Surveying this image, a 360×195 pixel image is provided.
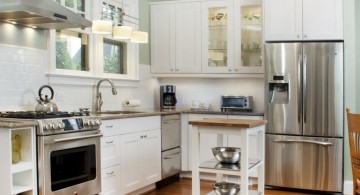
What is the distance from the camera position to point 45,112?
3.52 meters

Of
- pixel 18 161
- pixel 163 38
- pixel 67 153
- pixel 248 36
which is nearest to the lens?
pixel 18 161

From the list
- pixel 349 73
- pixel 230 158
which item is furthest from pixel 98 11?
pixel 349 73

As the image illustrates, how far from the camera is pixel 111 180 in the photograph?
3.89 meters

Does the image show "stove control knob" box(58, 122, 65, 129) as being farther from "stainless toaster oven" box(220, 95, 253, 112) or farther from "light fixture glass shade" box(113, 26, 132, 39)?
"stainless toaster oven" box(220, 95, 253, 112)

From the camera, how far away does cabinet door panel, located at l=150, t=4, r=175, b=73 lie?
18.6 feet

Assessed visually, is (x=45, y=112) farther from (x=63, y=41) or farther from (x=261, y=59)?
(x=261, y=59)

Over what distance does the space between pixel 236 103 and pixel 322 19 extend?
1446 millimetres

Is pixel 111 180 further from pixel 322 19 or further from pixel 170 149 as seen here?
pixel 322 19

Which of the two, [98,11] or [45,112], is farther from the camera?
[98,11]

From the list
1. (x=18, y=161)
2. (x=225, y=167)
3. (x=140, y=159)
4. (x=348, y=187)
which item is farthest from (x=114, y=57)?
(x=348, y=187)

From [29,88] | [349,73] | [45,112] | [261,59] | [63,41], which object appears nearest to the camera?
[45,112]

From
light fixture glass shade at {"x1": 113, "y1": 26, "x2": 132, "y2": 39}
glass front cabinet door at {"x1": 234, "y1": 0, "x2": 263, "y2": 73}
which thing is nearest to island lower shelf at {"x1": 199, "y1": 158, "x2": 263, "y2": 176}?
light fixture glass shade at {"x1": 113, "y1": 26, "x2": 132, "y2": 39}

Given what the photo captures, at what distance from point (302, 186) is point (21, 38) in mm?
3330

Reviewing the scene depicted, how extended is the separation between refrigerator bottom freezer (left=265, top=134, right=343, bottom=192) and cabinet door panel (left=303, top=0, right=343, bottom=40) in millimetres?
1161
